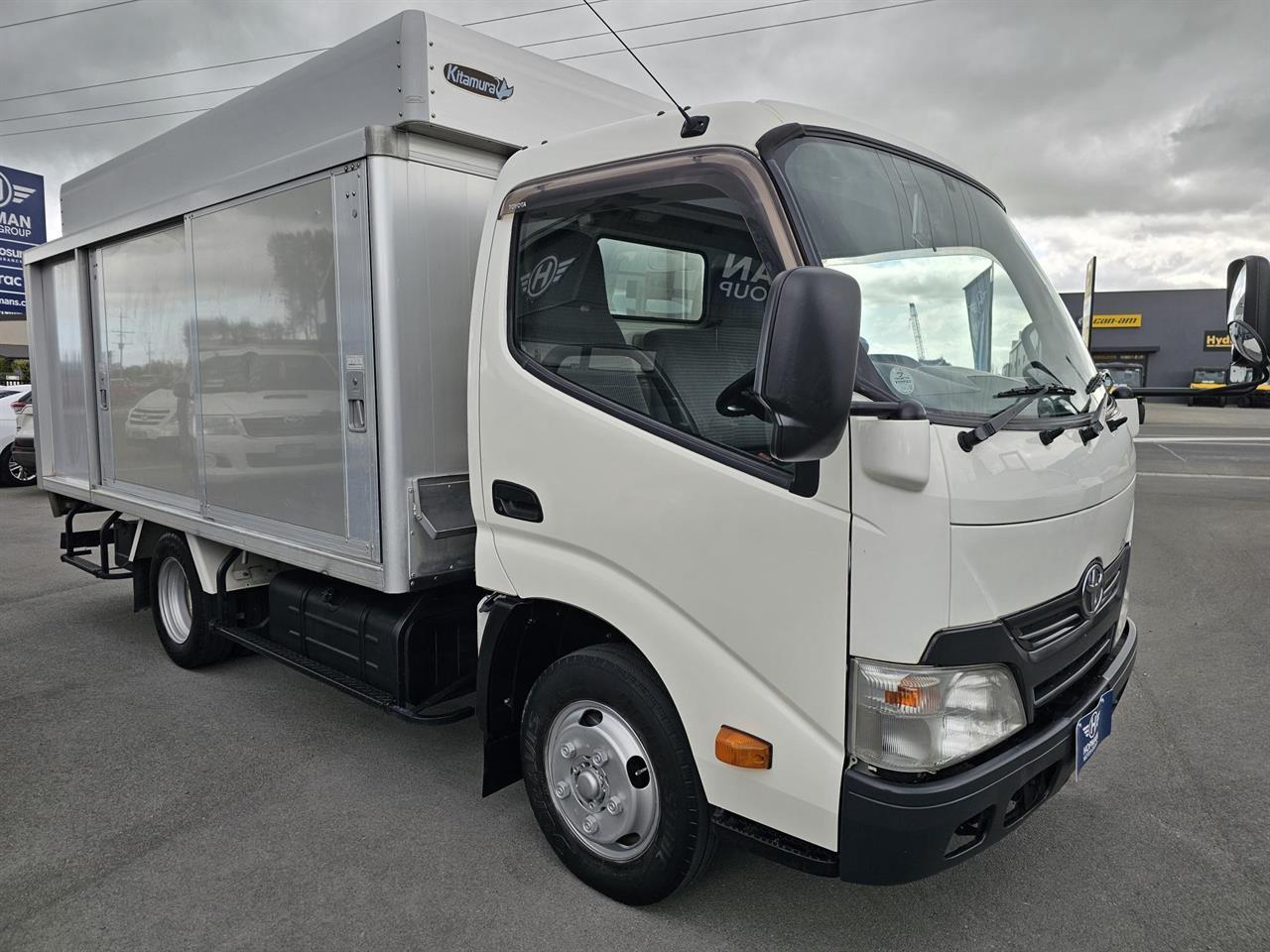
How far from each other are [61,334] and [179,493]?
6.62 feet

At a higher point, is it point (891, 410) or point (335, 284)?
point (335, 284)

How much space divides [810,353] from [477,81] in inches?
82.8

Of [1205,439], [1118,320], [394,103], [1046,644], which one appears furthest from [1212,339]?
[394,103]

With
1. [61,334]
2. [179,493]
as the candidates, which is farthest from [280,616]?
[61,334]

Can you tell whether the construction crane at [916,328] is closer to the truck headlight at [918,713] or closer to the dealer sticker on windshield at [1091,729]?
the truck headlight at [918,713]

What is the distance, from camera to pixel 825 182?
243 centimetres

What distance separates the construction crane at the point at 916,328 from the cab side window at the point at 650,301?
0.41m

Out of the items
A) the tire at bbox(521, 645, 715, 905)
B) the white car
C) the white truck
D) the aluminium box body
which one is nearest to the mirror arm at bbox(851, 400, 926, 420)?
the white truck

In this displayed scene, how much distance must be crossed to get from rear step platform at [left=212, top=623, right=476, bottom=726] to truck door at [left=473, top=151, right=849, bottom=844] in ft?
2.45

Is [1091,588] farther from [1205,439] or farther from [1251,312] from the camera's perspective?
[1205,439]

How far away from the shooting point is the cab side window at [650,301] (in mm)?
2465

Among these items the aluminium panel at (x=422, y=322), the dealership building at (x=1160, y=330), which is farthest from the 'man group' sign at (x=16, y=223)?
the dealership building at (x=1160, y=330)

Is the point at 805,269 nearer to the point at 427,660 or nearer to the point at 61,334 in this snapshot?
the point at 427,660

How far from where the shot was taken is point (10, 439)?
13.9 meters
